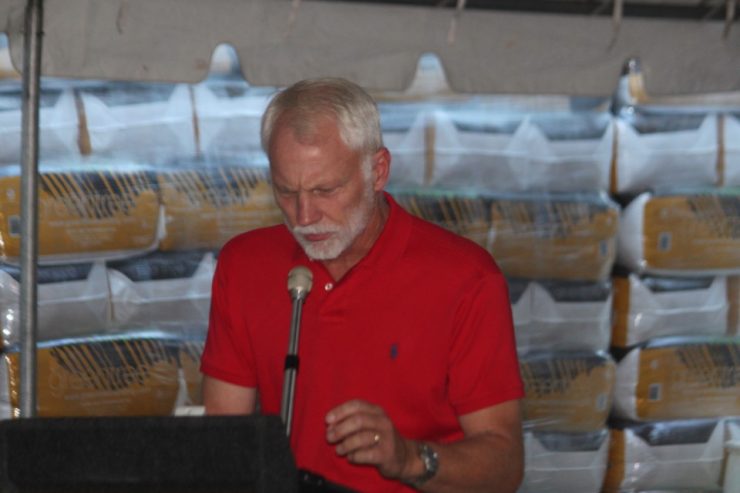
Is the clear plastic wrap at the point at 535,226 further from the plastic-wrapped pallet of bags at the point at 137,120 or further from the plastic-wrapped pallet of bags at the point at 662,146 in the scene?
the plastic-wrapped pallet of bags at the point at 137,120

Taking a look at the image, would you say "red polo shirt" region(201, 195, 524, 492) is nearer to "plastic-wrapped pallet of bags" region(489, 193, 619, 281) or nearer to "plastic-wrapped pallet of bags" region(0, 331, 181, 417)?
"plastic-wrapped pallet of bags" region(0, 331, 181, 417)

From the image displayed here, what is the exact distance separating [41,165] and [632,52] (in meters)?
1.66

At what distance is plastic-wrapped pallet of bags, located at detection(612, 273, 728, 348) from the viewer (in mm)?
3881

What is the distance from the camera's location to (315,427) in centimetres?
201

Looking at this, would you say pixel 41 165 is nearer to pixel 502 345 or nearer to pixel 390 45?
pixel 390 45

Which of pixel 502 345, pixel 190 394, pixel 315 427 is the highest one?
pixel 502 345

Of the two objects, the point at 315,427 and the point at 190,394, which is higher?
the point at 315,427

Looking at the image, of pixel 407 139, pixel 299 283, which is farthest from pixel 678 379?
pixel 299 283

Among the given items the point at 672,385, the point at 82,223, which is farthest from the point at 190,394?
the point at 672,385

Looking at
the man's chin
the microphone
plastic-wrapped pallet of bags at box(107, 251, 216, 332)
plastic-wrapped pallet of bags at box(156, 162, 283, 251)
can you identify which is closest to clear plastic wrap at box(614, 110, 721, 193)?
plastic-wrapped pallet of bags at box(156, 162, 283, 251)

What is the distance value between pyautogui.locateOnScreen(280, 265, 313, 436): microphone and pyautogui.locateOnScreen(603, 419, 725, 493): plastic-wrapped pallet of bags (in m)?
2.53

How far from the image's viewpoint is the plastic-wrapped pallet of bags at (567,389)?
3816mm

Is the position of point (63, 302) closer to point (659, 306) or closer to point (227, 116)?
point (227, 116)

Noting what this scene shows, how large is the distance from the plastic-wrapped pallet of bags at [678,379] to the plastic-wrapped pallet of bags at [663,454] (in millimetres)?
40
